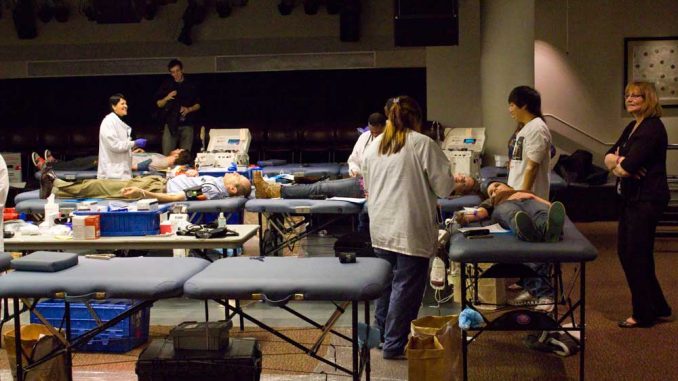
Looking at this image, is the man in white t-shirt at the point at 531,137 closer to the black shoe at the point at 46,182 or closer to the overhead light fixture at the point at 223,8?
the black shoe at the point at 46,182

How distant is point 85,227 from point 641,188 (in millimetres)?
3081

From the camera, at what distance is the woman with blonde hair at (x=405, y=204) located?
4121 millimetres

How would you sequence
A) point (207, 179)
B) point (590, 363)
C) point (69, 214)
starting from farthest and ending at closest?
point (207, 179)
point (69, 214)
point (590, 363)

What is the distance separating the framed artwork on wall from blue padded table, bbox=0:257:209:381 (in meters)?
8.43


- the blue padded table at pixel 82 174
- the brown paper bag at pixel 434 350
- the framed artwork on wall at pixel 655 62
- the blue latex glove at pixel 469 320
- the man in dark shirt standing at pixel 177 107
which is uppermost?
the framed artwork on wall at pixel 655 62

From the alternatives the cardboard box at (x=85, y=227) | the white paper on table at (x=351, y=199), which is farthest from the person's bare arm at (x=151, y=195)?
the cardboard box at (x=85, y=227)

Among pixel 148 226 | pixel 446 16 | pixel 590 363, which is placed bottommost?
pixel 590 363

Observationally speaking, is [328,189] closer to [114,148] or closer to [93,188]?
[93,188]

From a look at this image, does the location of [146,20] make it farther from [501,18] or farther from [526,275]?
[526,275]

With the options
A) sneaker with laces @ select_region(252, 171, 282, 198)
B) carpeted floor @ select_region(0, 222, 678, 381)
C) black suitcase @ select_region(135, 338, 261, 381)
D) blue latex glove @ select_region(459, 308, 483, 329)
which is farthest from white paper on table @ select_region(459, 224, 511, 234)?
sneaker with laces @ select_region(252, 171, 282, 198)

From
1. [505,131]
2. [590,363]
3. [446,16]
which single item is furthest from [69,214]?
[505,131]

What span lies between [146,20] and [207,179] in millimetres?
6712

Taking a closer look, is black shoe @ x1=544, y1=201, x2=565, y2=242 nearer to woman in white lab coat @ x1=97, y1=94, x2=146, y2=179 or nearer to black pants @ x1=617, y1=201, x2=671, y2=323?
black pants @ x1=617, y1=201, x2=671, y2=323

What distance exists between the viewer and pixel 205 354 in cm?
343
